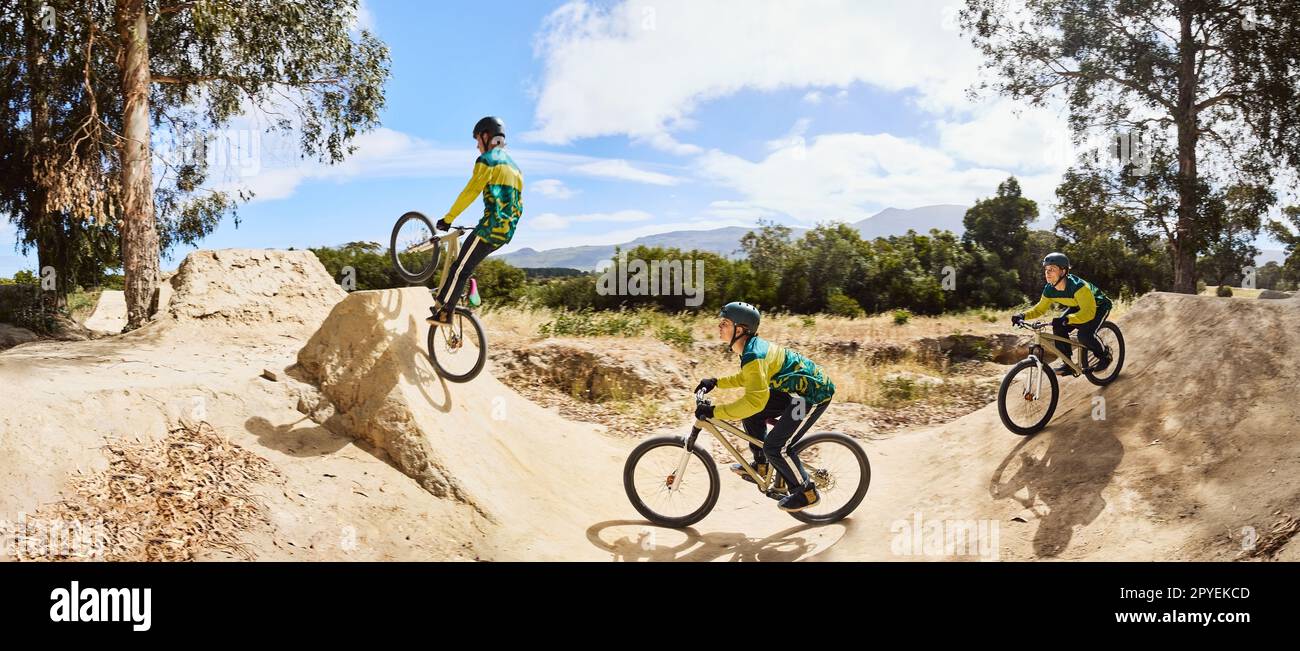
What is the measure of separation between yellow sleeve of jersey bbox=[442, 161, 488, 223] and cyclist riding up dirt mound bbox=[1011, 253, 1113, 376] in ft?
21.3

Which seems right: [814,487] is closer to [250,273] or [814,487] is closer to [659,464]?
[659,464]

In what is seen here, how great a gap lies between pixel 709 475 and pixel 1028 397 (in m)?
4.50

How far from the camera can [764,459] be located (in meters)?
7.66

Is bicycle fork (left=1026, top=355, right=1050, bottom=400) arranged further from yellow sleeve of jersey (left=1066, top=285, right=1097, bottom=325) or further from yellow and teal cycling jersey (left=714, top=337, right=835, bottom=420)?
yellow and teal cycling jersey (left=714, top=337, right=835, bottom=420)

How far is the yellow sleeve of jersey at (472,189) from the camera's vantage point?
27.6ft

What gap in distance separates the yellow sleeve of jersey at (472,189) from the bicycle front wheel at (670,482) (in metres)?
3.29

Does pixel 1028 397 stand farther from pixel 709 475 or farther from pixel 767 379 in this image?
pixel 709 475

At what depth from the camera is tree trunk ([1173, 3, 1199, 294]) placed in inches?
840

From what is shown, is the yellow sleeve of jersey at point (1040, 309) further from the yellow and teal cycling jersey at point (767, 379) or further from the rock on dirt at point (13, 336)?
the rock on dirt at point (13, 336)

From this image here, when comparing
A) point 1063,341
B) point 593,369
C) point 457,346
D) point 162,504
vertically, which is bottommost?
point 162,504

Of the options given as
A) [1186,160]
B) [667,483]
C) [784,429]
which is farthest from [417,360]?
[1186,160]

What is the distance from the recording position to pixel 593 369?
1490cm

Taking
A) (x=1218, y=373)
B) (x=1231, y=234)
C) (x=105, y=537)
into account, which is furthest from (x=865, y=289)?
(x=105, y=537)

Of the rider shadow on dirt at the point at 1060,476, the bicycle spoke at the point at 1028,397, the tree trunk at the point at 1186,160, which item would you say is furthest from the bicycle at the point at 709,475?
the tree trunk at the point at 1186,160
